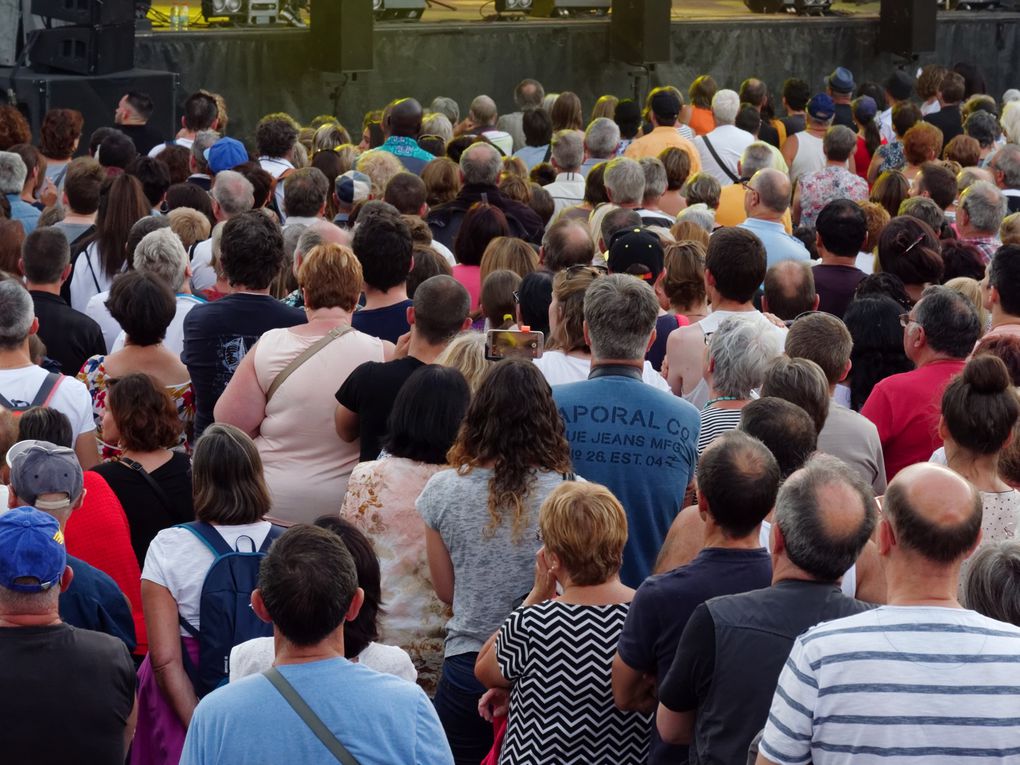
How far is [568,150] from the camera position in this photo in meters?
8.17

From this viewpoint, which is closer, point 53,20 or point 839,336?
point 839,336

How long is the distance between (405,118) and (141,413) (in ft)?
15.7

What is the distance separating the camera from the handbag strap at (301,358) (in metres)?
4.54

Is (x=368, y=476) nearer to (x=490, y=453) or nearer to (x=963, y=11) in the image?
(x=490, y=453)

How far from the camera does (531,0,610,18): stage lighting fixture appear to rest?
15.7 m

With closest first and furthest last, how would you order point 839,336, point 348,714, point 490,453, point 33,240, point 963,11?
point 348,714, point 490,453, point 839,336, point 33,240, point 963,11

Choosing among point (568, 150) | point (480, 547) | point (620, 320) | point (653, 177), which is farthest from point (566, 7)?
point (480, 547)

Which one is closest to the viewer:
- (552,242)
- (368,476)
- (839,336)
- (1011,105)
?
(368,476)

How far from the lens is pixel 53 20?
12.3 metres

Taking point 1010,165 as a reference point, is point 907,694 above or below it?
below

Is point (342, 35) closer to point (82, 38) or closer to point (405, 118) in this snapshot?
point (82, 38)

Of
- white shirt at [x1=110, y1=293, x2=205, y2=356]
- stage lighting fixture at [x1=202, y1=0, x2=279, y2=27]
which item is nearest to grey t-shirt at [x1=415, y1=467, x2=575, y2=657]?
white shirt at [x1=110, y1=293, x2=205, y2=356]

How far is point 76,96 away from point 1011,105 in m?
6.86

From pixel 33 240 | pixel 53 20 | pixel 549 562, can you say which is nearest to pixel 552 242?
pixel 33 240
